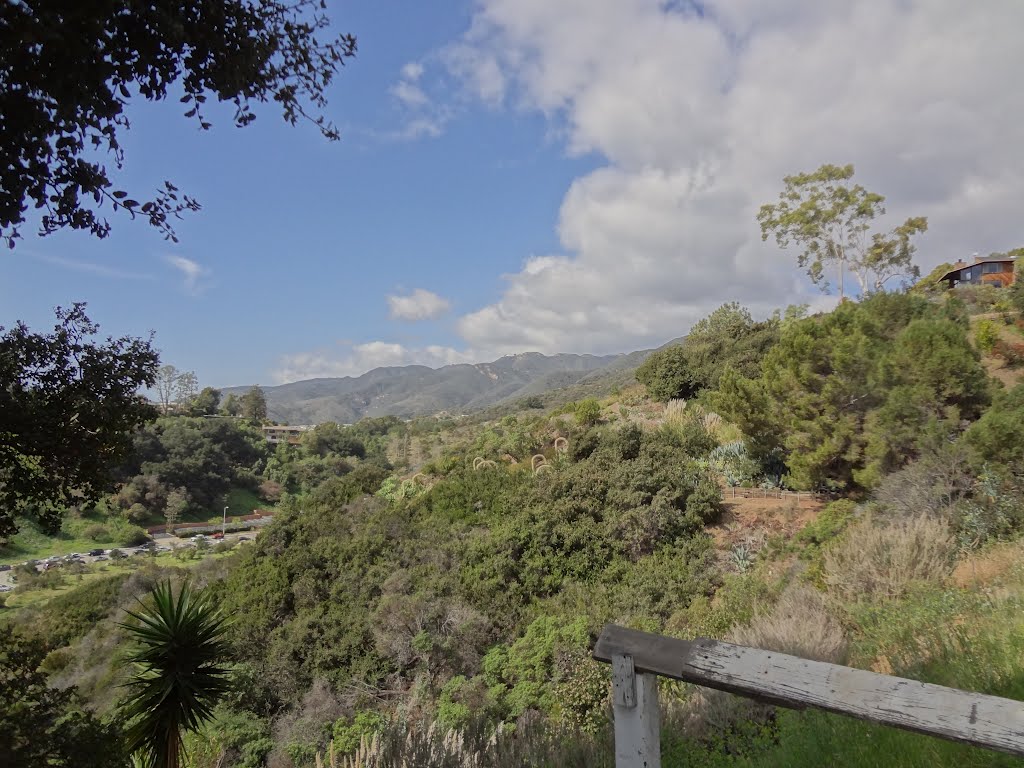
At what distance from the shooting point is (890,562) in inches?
211

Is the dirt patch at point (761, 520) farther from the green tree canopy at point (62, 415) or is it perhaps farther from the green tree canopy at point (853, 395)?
the green tree canopy at point (62, 415)

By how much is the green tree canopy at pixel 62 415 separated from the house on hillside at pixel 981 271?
37.4m

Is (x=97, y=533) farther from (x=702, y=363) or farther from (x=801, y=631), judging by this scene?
(x=801, y=631)

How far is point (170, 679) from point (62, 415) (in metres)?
3.07

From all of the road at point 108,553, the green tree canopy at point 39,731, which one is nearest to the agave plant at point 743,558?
the green tree canopy at point 39,731

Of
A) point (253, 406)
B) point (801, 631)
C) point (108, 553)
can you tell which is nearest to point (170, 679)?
point (801, 631)

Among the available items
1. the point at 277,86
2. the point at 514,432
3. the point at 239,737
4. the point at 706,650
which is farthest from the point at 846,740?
the point at 514,432

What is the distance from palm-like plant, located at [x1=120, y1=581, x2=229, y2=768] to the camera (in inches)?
187

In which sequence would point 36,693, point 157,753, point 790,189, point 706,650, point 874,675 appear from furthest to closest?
point 790,189 → point 157,753 → point 36,693 → point 706,650 → point 874,675

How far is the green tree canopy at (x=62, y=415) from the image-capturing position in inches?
117

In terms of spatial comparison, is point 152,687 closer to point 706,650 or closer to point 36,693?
point 36,693

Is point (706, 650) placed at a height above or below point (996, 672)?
above

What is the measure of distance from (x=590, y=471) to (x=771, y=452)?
12.9 feet

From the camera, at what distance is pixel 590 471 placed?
1187cm
